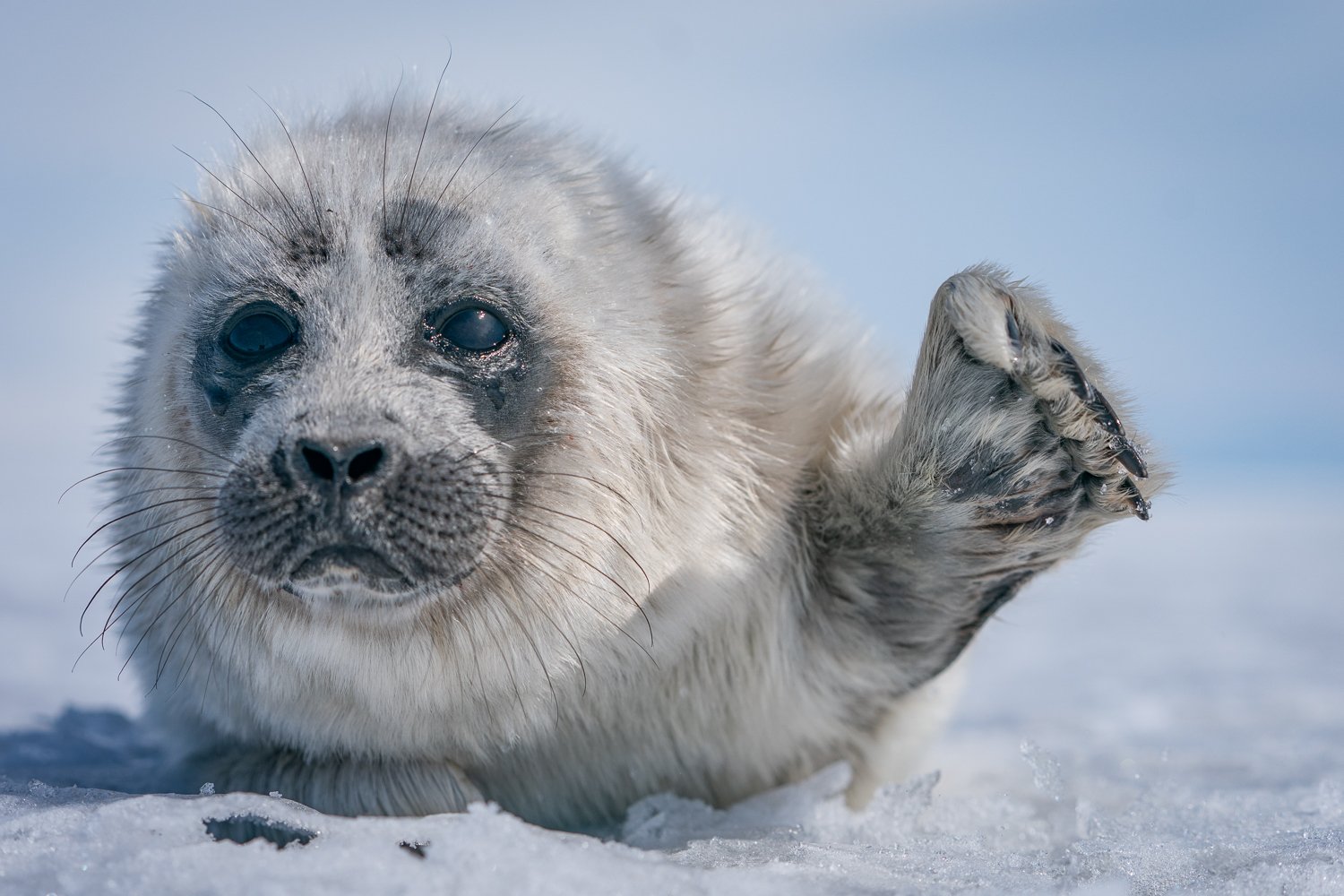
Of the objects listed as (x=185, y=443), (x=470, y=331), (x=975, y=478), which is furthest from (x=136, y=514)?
(x=975, y=478)

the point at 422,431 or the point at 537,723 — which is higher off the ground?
the point at 422,431

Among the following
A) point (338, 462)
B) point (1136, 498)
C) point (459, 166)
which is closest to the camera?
point (338, 462)

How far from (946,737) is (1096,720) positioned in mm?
582

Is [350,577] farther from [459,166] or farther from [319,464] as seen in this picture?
[459,166]

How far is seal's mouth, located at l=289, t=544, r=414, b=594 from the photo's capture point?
215 cm

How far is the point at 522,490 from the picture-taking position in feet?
7.90

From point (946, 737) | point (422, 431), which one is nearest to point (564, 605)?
point (422, 431)

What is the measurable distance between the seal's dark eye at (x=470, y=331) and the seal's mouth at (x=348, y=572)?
0.51m

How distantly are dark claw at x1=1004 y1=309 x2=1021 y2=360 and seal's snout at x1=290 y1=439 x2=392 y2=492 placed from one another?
122 cm

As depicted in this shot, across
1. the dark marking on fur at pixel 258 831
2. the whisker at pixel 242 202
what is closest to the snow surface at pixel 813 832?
the dark marking on fur at pixel 258 831

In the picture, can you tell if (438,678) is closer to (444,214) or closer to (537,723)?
(537,723)

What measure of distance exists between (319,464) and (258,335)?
48 centimetres

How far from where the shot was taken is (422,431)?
2.25m

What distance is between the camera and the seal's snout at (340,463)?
2107mm
